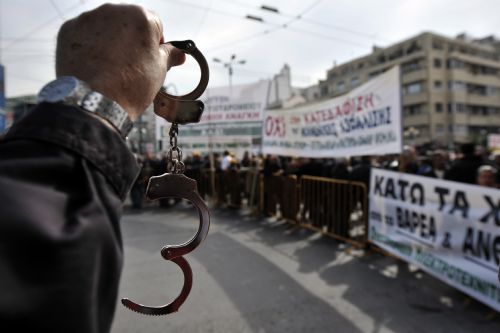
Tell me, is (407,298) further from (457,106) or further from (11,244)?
(457,106)

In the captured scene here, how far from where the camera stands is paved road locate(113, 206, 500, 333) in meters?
3.45

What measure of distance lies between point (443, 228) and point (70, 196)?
477 cm

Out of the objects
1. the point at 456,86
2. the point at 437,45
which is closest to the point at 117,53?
the point at 456,86

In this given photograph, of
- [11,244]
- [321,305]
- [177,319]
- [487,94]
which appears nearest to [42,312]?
[11,244]

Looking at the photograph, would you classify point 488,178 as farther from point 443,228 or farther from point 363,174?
point 363,174

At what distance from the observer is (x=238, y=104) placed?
11.0 metres

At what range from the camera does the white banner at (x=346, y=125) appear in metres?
5.44

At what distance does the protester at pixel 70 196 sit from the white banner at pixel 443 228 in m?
4.20

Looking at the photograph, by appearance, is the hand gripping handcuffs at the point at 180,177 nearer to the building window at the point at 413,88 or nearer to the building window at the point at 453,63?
the building window at the point at 413,88

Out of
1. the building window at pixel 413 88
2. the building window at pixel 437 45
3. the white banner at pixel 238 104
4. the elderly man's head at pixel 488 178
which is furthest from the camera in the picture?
the building window at pixel 437 45

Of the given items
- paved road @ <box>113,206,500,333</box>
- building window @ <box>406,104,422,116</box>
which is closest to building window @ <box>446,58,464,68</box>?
building window @ <box>406,104,422,116</box>

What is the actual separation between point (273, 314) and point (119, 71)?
3.43 metres

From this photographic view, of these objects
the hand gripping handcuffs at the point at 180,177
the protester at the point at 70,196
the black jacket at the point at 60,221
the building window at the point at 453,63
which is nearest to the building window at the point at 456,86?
the building window at the point at 453,63

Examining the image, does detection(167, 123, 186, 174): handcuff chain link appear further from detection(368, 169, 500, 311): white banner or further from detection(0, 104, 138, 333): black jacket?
detection(368, 169, 500, 311): white banner
